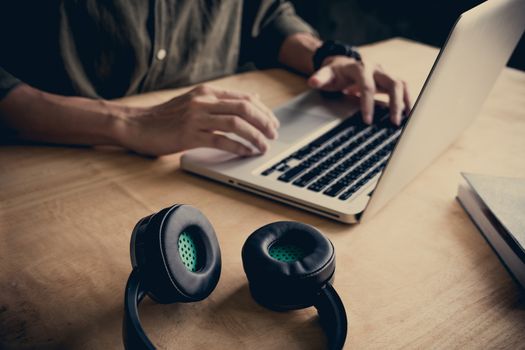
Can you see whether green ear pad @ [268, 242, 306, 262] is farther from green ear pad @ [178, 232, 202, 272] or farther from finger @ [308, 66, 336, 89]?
finger @ [308, 66, 336, 89]

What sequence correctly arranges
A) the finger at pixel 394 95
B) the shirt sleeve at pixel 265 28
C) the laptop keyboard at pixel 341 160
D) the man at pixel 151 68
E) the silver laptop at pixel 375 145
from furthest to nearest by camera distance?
the shirt sleeve at pixel 265 28
the finger at pixel 394 95
the man at pixel 151 68
the laptop keyboard at pixel 341 160
the silver laptop at pixel 375 145

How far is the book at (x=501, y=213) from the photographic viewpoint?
26.1 inches

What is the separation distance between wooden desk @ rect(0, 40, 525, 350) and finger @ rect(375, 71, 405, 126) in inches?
5.2

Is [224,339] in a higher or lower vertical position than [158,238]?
lower

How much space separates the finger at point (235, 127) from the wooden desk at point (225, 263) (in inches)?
3.9

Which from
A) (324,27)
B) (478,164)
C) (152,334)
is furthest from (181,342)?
(324,27)

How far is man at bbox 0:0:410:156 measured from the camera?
2.97 ft

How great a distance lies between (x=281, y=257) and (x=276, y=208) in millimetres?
212

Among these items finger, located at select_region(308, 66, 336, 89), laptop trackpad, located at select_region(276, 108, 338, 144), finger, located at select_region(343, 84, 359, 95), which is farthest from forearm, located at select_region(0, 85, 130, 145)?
finger, located at select_region(343, 84, 359, 95)

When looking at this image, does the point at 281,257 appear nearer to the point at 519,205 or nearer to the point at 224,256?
the point at 224,256

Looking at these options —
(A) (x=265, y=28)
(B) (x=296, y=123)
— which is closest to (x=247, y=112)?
(B) (x=296, y=123)

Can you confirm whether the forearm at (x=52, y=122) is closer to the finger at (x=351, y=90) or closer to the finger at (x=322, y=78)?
the finger at (x=322, y=78)

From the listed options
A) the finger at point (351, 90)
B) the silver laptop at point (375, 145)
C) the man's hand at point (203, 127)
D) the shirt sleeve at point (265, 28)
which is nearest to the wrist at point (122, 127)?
the man's hand at point (203, 127)

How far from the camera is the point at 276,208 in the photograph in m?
0.78
